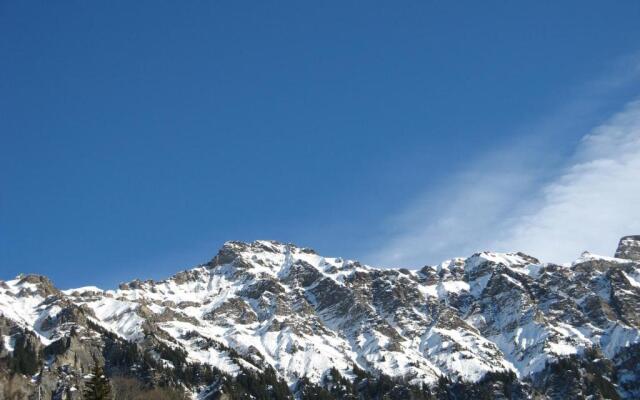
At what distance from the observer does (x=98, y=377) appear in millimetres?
93312
